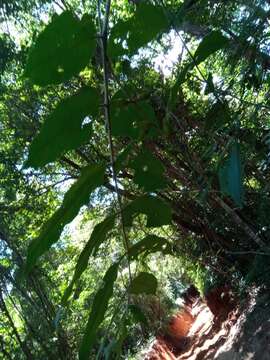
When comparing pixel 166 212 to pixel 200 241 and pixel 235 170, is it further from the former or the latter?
pixel 200 241

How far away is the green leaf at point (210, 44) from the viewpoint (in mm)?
562

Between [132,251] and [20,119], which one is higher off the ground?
[20,119]

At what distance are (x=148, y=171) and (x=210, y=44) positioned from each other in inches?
7.3

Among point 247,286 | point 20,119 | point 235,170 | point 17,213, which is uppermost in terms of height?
point 20,119

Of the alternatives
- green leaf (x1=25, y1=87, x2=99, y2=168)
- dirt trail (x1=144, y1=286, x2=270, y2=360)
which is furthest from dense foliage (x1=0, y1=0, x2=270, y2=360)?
dirt trail (x1=144, y1=286, x2=270, y2=360)

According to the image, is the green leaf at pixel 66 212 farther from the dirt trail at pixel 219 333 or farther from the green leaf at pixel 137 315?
the dirt trail at pixel 219 333

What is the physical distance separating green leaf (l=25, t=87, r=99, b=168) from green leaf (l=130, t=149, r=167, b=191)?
136mm

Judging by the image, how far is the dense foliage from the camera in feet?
1.64

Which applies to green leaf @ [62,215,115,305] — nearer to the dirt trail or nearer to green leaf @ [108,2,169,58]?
green leaf @ [108,2,169,58]

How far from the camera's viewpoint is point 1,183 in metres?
4.50

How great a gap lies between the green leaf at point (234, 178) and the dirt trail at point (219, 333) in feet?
11.2

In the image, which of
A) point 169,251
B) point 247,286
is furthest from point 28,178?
point 169,251

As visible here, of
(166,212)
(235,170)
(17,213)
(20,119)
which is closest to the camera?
(235,170)

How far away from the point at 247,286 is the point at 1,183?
2676 mm
